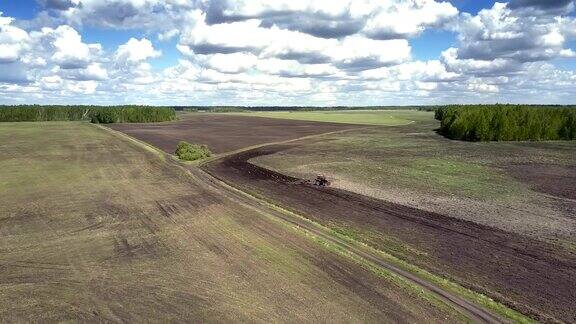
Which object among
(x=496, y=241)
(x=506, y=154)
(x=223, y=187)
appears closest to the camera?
(x=496, y=241)

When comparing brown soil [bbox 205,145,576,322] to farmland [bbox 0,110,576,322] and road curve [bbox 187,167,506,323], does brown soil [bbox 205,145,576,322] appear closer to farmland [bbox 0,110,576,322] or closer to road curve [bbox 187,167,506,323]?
farmland [bbox 0,110,576,322]

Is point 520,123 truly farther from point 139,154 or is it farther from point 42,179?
point 42,179

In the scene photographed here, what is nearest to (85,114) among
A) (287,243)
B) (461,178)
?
(461,178)

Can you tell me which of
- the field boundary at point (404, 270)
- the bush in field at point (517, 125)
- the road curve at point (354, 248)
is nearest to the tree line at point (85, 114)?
the bush in field at point (517, 125)

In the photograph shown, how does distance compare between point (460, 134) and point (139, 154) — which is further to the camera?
point (460, 134)

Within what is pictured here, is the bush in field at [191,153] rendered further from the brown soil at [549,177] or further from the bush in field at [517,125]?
the bush in field at [517,125]

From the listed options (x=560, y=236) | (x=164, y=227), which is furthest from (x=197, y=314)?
(x=560, y=236)
